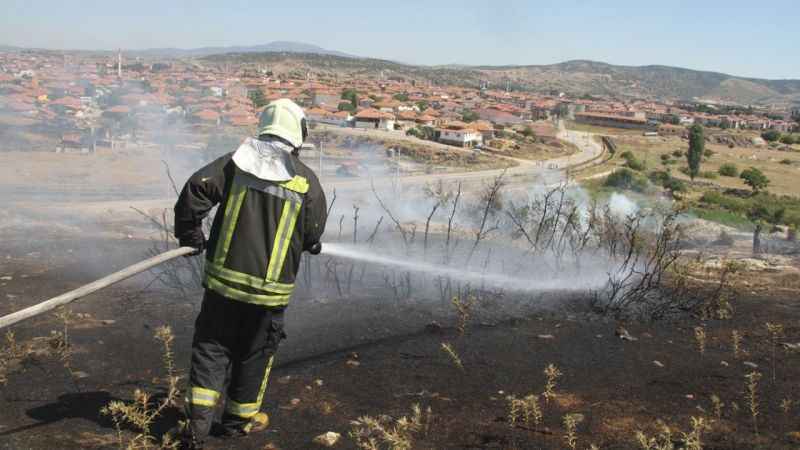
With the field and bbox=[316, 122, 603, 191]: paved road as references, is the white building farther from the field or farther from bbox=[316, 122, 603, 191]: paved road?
the field

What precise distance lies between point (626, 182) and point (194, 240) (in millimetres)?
33812

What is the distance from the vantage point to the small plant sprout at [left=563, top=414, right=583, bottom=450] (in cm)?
321

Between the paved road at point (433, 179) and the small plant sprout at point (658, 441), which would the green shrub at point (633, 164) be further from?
Answer: the small plant sprout at point (658, 441)

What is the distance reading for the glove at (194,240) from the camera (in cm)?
322

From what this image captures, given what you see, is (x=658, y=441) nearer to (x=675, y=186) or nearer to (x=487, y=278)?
(x=487, y=278)

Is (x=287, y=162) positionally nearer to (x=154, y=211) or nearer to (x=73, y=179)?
(x=154, y=211)

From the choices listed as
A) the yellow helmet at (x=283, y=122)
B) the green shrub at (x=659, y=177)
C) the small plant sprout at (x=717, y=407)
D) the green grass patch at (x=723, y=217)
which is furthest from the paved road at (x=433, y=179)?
the green grass patch at (x=723, y=217)

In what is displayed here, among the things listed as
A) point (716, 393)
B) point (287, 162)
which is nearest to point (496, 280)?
point (716, 393)

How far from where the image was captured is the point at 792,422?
391 cm

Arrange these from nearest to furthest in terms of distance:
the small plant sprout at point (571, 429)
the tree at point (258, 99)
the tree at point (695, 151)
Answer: the small plant sprout at point (571, 429), the tree at point (695, 151), the tree at point (258, 99)

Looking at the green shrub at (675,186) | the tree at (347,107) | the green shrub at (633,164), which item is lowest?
the green shrub at (675,186)

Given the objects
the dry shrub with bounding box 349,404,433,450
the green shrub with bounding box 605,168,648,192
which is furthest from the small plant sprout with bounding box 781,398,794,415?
the green shrub with bounding box 605,168,648,192

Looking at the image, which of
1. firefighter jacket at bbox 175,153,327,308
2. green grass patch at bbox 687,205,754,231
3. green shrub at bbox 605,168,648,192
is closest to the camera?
firefighter jacket at bbox 175,153,327,308

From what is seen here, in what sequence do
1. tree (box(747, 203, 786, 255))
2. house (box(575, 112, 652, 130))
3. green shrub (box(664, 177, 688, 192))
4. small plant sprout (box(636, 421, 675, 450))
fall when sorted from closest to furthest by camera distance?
1. small plant sprout (box(636, 421, 675, 450))
2. tree (box(747, 203, 786, 255))
3. green shrub (box(664, 177, 688, 192))
4. house (box(575, 112, 652, 130))
